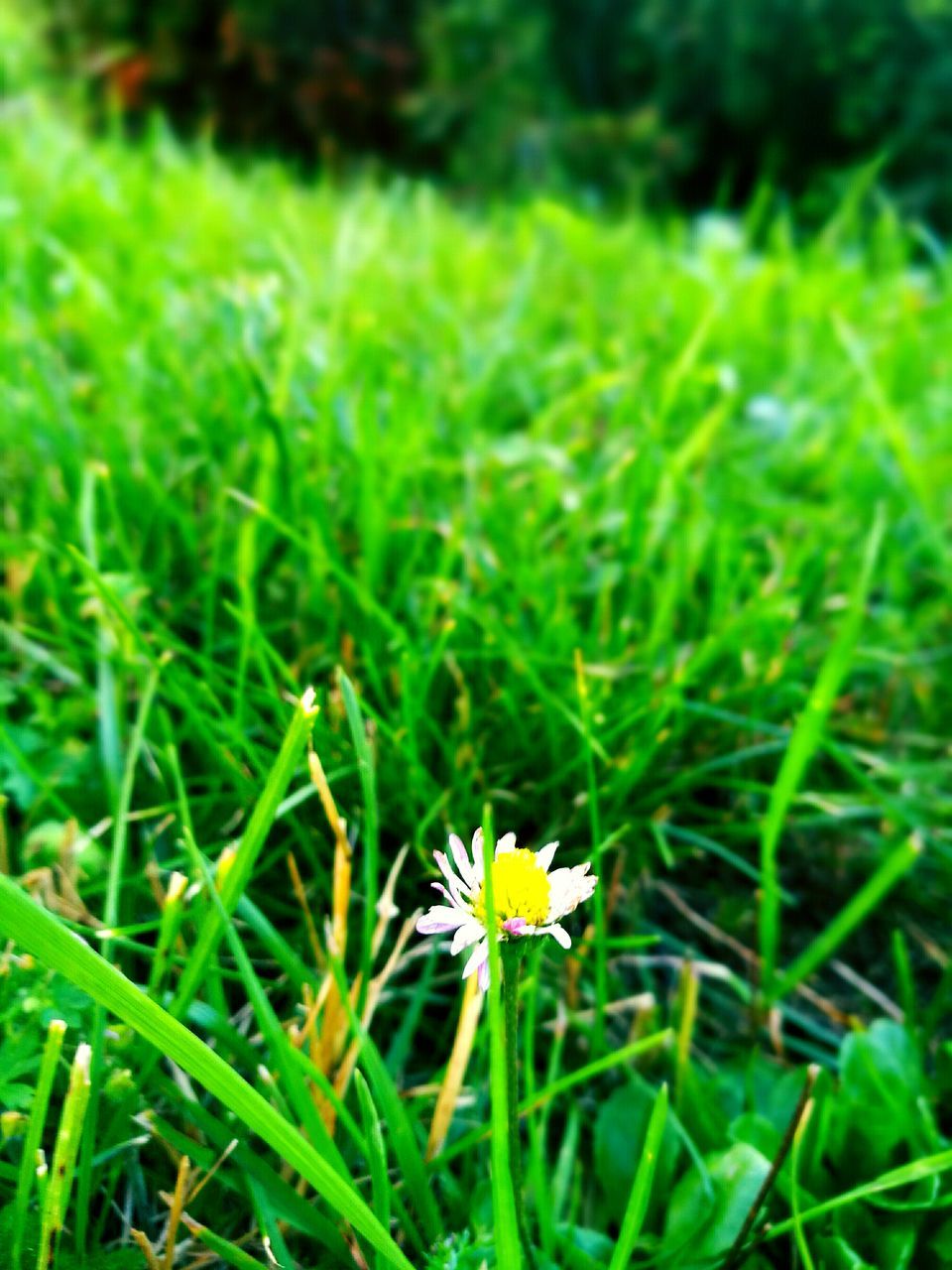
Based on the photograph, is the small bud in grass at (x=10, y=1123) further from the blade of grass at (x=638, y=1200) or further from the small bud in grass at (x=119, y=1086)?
the blade of grass at (x=638, y=1200)

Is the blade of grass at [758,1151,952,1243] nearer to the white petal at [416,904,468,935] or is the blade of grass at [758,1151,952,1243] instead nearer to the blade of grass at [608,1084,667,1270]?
the blade of grass at [608,1084,667,1270]

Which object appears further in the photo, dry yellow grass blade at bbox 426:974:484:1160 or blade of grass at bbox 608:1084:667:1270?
dry yellow grass blade at bbox 426:974:484:1160

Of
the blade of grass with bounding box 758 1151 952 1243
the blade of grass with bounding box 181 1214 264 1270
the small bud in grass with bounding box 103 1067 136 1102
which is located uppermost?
the blade of grass with bounding box 758 1151 952 1243

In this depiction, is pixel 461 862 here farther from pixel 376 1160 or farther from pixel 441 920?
pixel 376 1160

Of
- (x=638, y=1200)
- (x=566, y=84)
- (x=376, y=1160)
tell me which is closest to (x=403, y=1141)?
(x=376, y=1160)

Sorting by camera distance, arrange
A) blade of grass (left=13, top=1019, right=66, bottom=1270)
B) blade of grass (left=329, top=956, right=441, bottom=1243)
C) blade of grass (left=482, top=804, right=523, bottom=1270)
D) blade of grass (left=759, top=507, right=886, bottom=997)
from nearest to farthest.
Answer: blade of grass (left=482, top=804, right=523, bottom=1270)
blade of grass (left=13, top=1019, right=66, bottom=1270)
blade of grass (left=329, top=956, right=441, bottom=1243)
blade of grass (left=759, top=507, right=886, bottom=997)

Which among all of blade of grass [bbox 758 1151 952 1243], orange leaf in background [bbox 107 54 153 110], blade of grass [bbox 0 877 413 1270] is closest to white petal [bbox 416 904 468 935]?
blade of grass [bbox 0 877 413 1270]

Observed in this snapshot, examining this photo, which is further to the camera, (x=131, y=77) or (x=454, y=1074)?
(x=131, y=77)

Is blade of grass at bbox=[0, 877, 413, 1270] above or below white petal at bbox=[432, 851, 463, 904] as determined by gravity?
below
